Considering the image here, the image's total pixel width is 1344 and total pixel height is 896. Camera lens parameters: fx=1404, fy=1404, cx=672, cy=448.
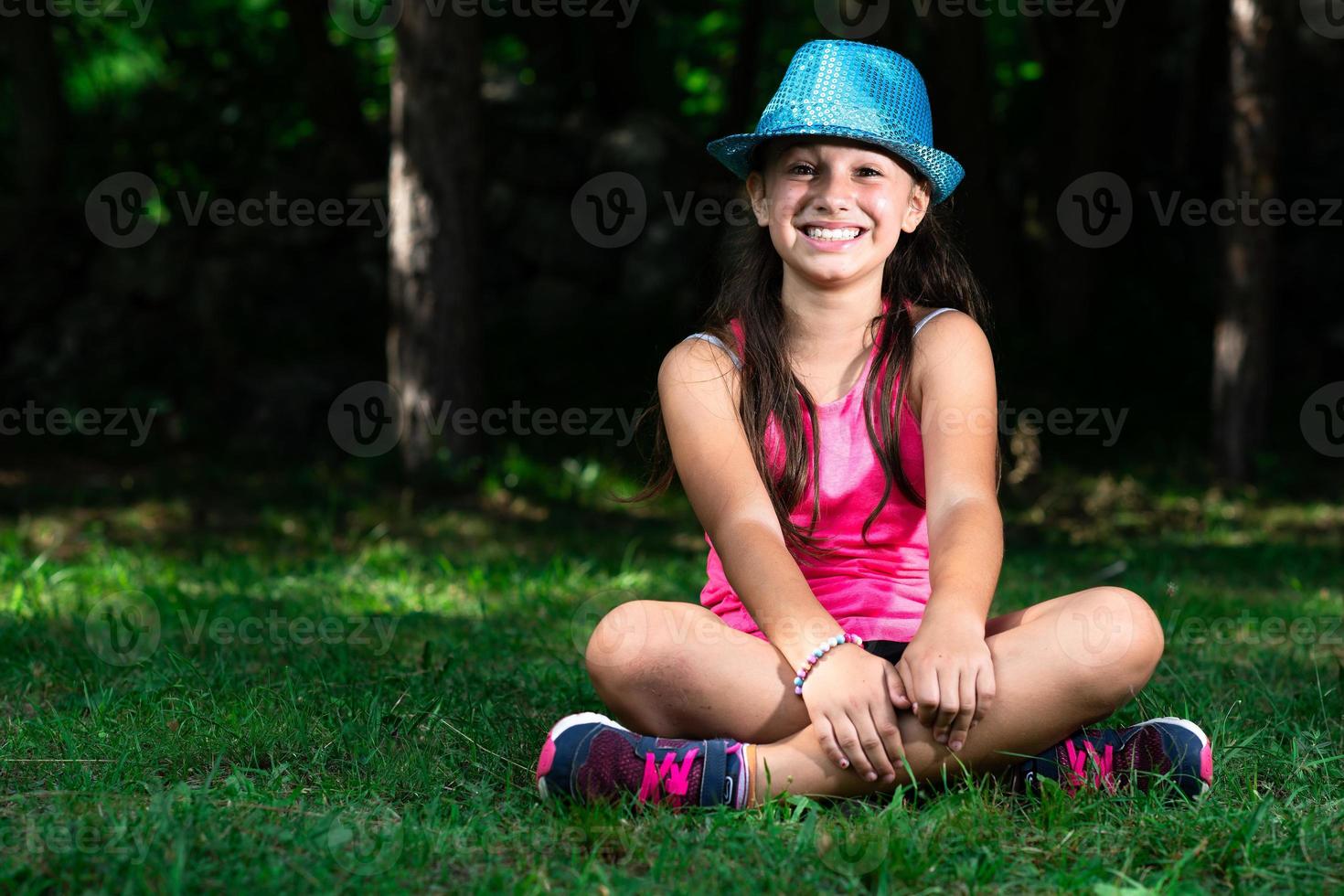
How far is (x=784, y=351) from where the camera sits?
2973 mm

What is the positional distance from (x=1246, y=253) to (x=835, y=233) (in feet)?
17.0

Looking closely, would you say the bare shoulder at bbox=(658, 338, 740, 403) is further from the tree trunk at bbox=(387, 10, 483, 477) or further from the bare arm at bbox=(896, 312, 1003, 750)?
the tree trunk at bbox=(387, 10, 483, 477)

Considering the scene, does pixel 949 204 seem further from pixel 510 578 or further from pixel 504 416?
pixel 504 416

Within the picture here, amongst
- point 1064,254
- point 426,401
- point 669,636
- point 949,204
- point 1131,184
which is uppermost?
point 1131,184

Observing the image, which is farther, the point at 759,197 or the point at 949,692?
the point at 759,197

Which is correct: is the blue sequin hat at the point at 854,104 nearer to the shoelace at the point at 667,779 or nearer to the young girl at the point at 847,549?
the young girl at the point at 847,549

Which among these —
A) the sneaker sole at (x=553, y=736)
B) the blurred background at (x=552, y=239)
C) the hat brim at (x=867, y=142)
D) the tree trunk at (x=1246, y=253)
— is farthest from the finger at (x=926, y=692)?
the tree trunk at (x=1246, y=253)

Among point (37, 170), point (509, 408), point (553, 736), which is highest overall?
point (37, 170)

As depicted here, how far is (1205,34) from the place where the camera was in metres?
9.73

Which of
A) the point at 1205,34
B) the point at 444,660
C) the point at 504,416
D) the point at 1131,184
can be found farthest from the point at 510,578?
the point at 1205,34

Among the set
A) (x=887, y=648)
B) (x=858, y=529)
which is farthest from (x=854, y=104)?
(x=887, y=648)

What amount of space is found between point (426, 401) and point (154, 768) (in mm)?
4338

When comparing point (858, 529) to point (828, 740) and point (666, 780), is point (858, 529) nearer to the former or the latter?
point (828, 740)

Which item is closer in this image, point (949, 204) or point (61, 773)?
point (61, 773)
